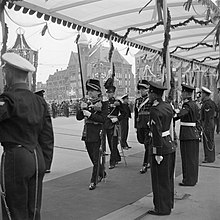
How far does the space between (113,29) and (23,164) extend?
20.5 ft

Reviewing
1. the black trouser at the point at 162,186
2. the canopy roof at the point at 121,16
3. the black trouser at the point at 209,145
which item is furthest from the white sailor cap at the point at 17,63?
the black trouser at the point at 209,145

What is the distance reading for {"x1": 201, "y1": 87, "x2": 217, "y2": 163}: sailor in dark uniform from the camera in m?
7.57

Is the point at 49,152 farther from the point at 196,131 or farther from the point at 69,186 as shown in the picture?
the point at 196,131

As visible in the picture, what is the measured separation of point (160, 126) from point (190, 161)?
1784 mm

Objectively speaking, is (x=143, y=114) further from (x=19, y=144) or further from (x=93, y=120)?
(x=19, y=144)

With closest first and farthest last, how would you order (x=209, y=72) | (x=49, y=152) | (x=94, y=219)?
(x=49, y=152) → (x=94, y=219) → (x=209, y=72)

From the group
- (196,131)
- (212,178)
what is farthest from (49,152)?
(212,178)

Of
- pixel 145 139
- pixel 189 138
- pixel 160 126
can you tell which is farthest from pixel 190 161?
pixel 160 126

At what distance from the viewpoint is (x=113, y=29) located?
325 inches

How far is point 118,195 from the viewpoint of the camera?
509 cm

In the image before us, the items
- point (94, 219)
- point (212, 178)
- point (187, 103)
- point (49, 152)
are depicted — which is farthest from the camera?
point (212, 178)

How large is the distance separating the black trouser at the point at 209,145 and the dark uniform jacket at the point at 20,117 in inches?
220

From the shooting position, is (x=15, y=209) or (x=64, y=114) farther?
(x=64, y=114)

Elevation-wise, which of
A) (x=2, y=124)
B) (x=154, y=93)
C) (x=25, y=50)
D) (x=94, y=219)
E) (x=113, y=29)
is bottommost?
(x=94, y=219)
